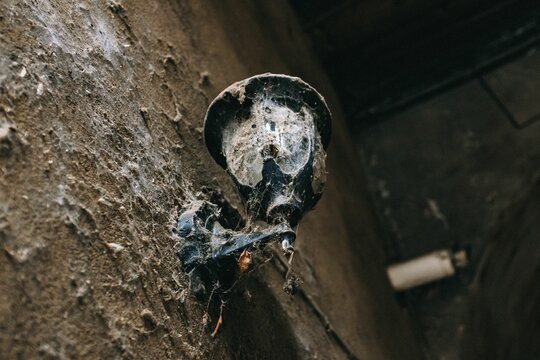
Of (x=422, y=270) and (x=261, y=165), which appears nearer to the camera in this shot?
(x=261, y=165)

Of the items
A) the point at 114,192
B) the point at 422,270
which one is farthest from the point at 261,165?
the point at 422,270

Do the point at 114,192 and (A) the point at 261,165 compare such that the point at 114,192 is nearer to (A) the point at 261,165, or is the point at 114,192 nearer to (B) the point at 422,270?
(A) the point at 261,165

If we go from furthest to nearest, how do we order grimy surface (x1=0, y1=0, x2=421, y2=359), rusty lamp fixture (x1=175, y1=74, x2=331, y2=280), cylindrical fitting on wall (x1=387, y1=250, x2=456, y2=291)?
cylindrical fitting on wall (x1=387, y1=250, x2=456, y2=291), rusty lamp fixture (x1=175, y1=74, x2=331, y2=280), grimy surface (x1=0, y1=0, x2=421, y2=359)

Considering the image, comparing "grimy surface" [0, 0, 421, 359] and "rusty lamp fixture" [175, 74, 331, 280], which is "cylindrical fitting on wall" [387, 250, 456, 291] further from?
"rusty lamp fixture" [175, 74, 331, 280]

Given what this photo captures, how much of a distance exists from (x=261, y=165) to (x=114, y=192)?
0.74ft

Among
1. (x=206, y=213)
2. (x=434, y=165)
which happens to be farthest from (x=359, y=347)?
(x=434, y=165)

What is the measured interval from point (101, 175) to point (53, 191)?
109 millimetres

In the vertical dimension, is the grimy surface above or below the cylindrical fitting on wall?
below

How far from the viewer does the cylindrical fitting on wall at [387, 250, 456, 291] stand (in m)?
2.60

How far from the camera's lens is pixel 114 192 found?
33.5 inches

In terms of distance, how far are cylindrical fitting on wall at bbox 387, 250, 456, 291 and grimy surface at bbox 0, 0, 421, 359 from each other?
1145 millimetres

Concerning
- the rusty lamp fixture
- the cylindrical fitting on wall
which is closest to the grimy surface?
the rusty lamp fixture

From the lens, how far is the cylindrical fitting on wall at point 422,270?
260cm

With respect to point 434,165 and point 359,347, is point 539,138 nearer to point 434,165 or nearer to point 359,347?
point 434,165
